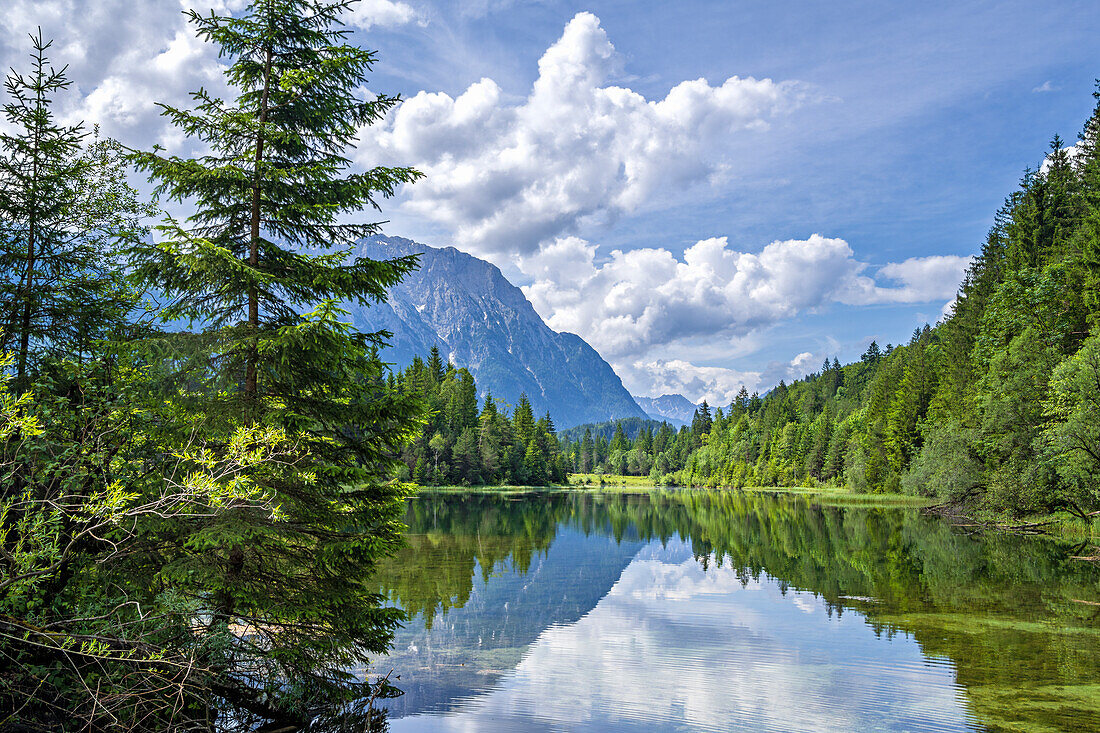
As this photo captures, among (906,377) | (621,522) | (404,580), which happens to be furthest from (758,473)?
(404,580)

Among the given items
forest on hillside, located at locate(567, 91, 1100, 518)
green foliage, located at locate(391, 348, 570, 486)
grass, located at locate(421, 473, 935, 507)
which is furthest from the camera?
green foliage, located at locate(391, 348, 570, 486)

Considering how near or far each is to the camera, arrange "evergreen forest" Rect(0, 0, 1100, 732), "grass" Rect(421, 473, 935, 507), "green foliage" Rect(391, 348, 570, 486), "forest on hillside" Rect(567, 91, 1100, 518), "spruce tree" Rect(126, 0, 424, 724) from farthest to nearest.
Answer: "green foliage" Rect(391, 348, 570, 486)
"grass" Rect(421, 473, 935, 507)
"forest on hillside" Rect(567, 91, 1100, 518)
"spruce tree" Rect(126, 0, 424, 724)
"evergreen forest" Rect(0, 0, 1100, 732)

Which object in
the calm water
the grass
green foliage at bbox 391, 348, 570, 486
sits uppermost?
green foliage at bbox 391, 348, 570, 486

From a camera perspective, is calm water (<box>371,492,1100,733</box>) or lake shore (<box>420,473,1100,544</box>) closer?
calm water (<box>371,492,1100,733</box>)

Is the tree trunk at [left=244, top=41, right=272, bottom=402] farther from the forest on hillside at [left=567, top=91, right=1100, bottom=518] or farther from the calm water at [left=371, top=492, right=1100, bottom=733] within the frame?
the forest on hillside at [left=567, top=91, right=1100, bottom=518]

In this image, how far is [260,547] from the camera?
10375 millimetres

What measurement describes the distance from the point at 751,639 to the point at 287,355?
14.0 m

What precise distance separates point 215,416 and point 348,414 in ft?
6.76

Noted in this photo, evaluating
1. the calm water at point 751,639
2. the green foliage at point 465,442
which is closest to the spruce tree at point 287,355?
the calm water at point 751,639

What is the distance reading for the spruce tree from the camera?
981 cm

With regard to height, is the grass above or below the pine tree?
below

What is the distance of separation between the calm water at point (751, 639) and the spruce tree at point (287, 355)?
2.72 metres

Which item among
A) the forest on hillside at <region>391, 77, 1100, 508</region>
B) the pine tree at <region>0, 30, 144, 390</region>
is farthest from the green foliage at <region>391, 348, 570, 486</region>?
the pine tree at <region>0, 30, 144, 390</region>

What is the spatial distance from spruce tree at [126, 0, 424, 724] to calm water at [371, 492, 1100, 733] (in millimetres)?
2716
